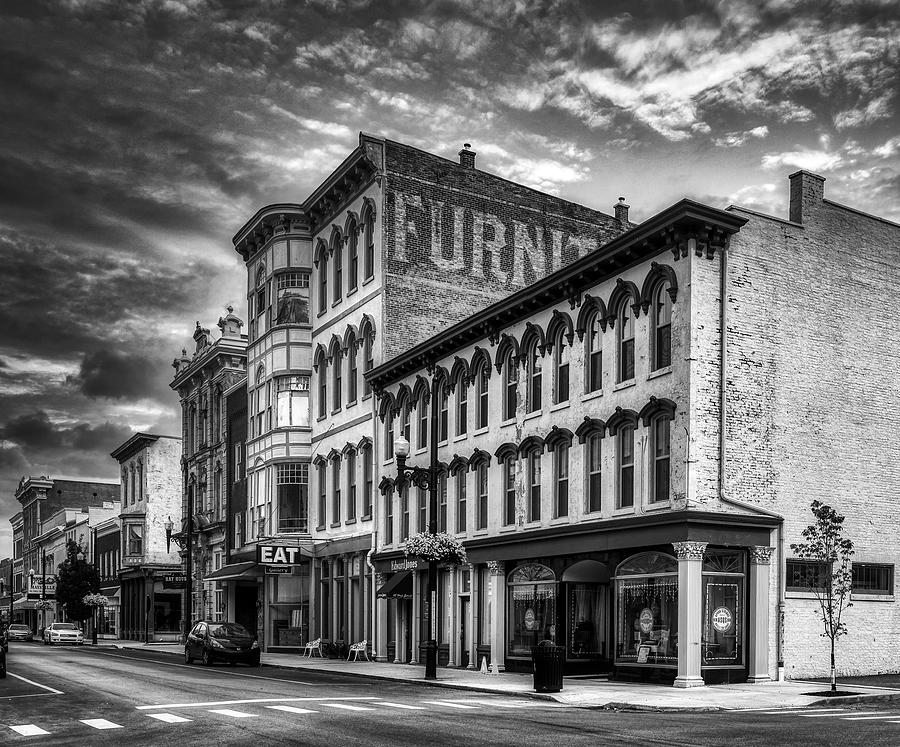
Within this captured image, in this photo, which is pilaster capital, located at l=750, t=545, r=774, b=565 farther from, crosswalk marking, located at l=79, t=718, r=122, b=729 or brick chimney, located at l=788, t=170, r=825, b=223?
crosswalk marking, located at l=79, t=718, r=122, b=729

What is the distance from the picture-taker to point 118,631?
274 feet

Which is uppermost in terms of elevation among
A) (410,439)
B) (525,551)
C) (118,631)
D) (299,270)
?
(299,270)

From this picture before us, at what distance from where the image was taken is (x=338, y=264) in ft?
154

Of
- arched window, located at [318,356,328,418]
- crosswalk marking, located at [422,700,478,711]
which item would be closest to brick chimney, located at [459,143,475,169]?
arched window, located at [318,356,328,418]

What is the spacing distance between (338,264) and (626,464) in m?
21.8

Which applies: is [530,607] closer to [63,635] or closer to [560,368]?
[560,368]

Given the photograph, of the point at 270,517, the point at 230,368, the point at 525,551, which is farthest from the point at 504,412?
the point at 230,368

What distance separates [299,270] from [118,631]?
4472 centimetres

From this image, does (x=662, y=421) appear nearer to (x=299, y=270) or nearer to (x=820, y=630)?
Result: (x=820, y=630)

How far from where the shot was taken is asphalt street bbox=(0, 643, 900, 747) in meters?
15.1

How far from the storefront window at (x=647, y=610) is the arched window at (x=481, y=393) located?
8804 mm

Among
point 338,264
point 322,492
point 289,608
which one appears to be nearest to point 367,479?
point 322,492

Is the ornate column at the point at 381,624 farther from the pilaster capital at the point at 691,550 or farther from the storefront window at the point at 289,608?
the pilaster capital at the point at 691,550

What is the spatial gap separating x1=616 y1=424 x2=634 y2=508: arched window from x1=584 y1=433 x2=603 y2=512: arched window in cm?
90
